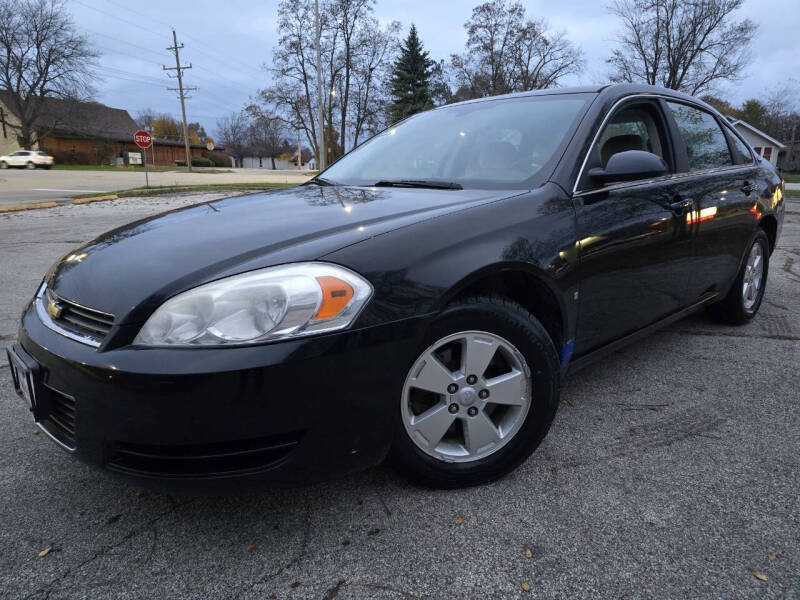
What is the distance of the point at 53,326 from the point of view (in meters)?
1.73

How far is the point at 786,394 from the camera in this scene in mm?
2682

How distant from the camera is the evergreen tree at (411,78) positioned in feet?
151

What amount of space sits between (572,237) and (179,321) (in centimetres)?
143

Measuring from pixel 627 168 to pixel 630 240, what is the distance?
325mm

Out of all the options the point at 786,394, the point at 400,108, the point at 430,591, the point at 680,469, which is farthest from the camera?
the point at 400,108

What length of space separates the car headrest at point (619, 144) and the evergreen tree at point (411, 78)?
45171 mm

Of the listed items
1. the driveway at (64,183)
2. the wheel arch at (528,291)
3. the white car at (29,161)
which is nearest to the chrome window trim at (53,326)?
the wheel arch at (528,291)

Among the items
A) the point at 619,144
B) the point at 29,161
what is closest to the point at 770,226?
the point at 619,144

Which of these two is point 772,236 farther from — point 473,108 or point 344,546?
point 344,546

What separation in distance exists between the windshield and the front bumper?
1053 mm

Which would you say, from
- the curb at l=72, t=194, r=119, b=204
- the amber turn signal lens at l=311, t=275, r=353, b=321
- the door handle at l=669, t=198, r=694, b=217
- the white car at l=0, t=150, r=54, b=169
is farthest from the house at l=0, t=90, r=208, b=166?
the amber turn signal lens at l=311, t=275, r=353, b=321

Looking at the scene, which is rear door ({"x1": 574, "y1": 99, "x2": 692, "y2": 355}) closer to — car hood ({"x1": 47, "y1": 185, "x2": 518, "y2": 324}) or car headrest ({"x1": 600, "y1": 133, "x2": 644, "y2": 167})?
car headrest ({"x1": 600, "y1": 133, "x2": 644, "y2": 167})

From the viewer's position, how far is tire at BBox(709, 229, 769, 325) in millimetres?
3568

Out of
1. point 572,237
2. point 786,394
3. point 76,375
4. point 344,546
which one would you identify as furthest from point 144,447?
point 786,394
